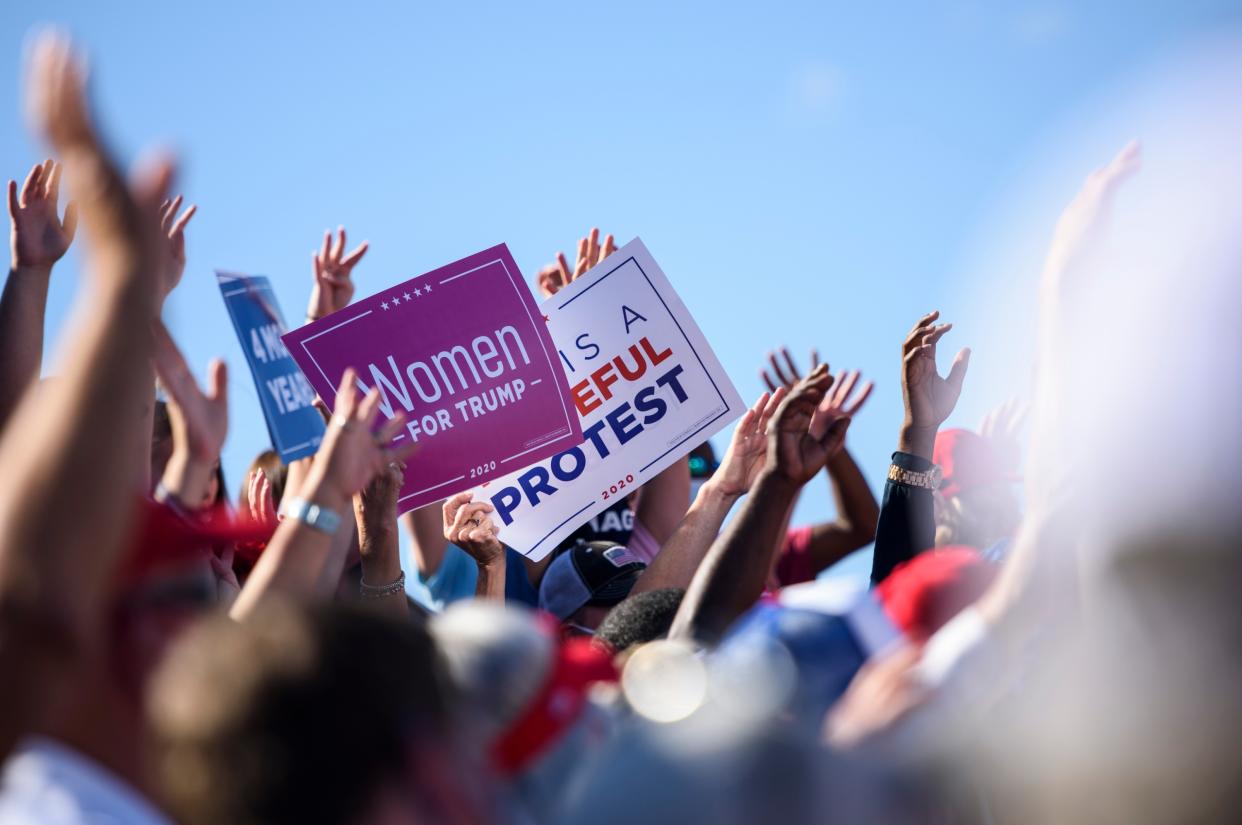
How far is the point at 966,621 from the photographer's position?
2332 millimetres

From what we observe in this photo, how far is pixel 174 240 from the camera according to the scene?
16.1ft

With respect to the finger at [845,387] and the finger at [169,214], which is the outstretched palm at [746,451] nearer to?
Answer: the finger at [845,387]

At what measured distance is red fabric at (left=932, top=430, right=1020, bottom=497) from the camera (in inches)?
221

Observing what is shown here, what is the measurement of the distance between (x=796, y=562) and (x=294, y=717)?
486cm

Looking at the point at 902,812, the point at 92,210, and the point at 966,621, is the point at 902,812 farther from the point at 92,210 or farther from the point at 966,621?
the point at 92,210

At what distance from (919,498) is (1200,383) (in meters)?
1.91

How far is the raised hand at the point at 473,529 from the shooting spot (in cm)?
491

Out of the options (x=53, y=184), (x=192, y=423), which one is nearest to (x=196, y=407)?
(x=192, y=423)

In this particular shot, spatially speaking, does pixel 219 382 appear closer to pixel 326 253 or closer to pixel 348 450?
pixel 348 450

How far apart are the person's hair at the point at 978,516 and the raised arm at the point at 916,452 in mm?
1036

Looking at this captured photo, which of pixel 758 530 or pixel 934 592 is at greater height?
pixel 758 530

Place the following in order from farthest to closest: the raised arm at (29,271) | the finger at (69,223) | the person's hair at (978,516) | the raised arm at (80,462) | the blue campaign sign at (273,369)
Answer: the person's hair at (978,516) → the blue campaign sign at (273,369) → the finger at (69,223) → the raised arm at (29,271) → the raised arm at (80,462)

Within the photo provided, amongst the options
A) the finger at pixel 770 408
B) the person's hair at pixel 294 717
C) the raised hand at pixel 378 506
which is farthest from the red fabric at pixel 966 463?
the person's hair at pixel 294 717

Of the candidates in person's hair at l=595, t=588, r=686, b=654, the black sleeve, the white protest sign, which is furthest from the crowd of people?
the white protest sign
